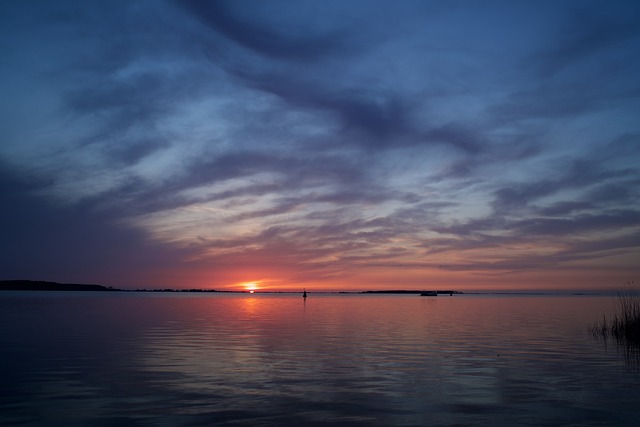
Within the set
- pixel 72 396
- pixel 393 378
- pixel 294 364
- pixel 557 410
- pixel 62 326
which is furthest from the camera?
pixel 62 326

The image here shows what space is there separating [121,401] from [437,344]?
2567 cm

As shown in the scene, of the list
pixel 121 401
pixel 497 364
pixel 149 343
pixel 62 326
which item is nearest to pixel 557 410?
pixel 497 364

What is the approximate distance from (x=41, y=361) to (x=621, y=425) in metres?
28.5

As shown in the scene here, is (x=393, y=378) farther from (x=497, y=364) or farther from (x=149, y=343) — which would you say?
(x=149, y=343)

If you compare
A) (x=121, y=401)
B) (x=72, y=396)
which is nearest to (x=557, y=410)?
(x=121, y=401)

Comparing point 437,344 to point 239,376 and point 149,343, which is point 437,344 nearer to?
point 239,376

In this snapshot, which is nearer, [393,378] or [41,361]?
[393,378]

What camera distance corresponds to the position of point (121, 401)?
62.8 ft

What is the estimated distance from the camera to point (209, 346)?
3597cm

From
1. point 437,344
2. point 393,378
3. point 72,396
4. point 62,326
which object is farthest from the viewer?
point 62,326

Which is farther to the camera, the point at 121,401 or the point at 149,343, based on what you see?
the point at 149,343

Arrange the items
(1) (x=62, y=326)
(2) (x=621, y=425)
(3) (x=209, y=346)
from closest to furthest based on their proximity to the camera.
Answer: (2) (x=621, y=425)
(3) (x=209, y=346)
(1) (x=62, y=326)

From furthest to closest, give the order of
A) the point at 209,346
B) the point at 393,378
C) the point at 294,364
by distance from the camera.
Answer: the point at 209,346 < the point at 294,364 < the point at 393,378

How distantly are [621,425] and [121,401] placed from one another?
17.9 meters
